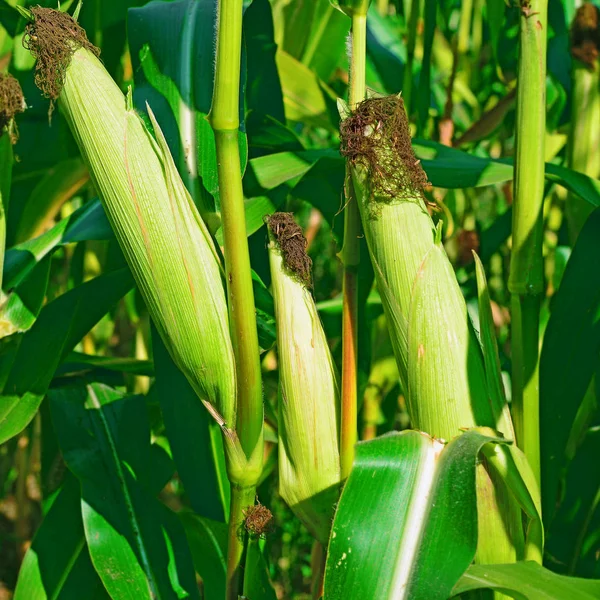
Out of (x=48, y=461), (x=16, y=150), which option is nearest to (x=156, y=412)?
(x=48, y=461)

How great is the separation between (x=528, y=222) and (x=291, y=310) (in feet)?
0.79

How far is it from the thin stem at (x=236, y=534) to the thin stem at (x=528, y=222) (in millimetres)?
288

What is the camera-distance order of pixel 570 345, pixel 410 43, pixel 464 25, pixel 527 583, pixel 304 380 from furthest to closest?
1. pixel 464 25
2. pixel 410 43
3. pixel 570 345
4. pixel 304 380
5. pixel 527 583

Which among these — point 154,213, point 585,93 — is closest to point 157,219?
point 154,213

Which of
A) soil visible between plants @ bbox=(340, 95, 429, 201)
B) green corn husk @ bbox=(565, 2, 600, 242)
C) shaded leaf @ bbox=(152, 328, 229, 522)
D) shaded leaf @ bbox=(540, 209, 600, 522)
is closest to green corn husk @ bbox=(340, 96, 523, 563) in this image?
soil visible between plants @ bbox=(340, 95, 429, 201)

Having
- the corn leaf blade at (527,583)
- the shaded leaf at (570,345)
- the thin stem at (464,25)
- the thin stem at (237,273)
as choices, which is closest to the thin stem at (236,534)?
the thin stem at (237,273)

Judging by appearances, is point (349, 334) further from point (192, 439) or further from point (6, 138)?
point (6, 138)

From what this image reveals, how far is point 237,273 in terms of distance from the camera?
646mm

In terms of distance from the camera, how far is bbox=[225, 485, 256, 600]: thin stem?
29.3 inches

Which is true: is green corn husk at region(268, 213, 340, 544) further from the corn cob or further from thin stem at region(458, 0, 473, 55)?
thin stem at region(458, 0, 473, 55)

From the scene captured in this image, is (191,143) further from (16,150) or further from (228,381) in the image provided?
(16,150)

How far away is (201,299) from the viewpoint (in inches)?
27.2

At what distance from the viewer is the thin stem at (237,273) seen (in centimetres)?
59

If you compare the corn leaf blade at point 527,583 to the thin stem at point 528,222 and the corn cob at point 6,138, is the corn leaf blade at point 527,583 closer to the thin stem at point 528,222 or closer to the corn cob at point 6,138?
the thin stem at point 528,222
